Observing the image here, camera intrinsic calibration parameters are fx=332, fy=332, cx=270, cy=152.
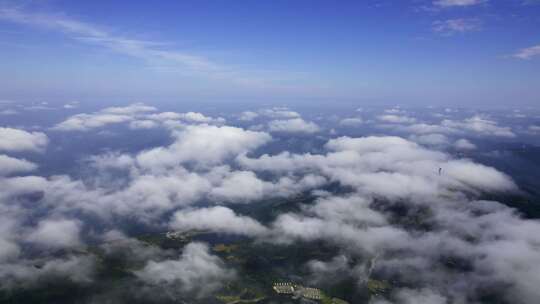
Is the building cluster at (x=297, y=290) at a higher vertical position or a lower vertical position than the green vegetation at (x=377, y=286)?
lower

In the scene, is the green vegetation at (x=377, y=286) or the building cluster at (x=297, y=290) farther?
the green vegetation at (x=377, y=286)

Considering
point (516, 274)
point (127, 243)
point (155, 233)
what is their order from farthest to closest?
point (155, 233), point (127, 243), point (516, 274)

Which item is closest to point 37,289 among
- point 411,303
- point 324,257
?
point 324,257

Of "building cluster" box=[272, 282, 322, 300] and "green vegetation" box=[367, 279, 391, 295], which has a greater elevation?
"green vegetation" box=[367, 279, 391, 295]

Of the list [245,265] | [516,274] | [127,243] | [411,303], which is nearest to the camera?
[411,303]

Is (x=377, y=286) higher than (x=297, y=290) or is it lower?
higher

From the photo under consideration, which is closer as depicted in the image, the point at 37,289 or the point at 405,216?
the point at 37,289

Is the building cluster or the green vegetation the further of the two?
the green vegetation

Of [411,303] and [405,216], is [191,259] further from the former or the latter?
[405,216]

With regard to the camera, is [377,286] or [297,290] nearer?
[297,290]
